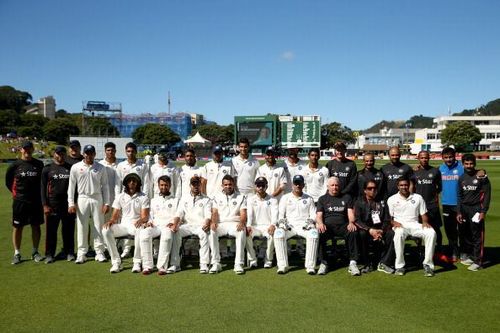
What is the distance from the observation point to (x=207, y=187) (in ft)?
26.2

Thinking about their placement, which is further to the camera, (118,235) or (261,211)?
(261,211)

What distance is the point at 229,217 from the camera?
6793mm

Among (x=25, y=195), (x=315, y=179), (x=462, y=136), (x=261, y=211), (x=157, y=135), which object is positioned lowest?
(x=261, y=211)

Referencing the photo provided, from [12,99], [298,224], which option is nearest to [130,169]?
[298,224]

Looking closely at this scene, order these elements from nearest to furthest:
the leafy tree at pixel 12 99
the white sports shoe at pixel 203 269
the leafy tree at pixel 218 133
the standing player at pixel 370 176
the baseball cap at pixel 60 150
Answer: the white sports shoe at pixel 203 269 → the standing player at pixel 370 176 → the baseball cap at pixel 60 150 → the leafy tree at pixel 218 133 → the leafy tree at pixel 12 99

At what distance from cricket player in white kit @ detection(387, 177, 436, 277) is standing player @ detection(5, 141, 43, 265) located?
591 cm

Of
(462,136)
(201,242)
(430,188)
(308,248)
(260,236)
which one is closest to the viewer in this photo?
(308,248)

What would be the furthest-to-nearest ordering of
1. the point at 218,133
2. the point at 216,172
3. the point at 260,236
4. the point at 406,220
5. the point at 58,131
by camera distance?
the point at 218,133 < the point at 58,131 < the point at 216,172 < the point at 260,236 < the point at 406,220

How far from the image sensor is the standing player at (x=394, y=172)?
6902 millimetres

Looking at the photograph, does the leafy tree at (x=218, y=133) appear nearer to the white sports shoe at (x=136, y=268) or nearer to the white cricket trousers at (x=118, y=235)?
the white cricket trousers at (x=118, y=235)

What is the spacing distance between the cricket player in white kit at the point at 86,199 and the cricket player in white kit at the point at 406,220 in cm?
481

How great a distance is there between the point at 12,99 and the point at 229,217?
13063cm

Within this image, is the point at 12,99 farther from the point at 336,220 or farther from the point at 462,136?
the point at 336,220

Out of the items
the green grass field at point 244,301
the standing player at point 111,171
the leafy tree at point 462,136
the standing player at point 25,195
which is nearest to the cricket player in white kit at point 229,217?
the green grass field at point 244,301
